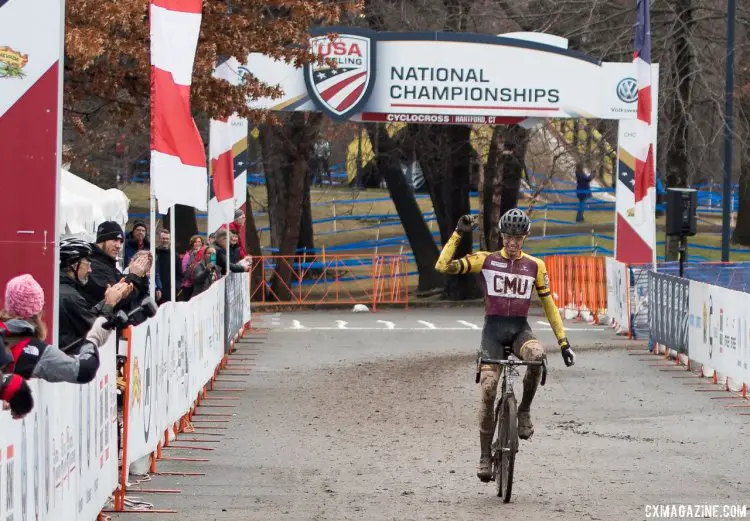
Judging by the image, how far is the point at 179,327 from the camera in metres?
13.2

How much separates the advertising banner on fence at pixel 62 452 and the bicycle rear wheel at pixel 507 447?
261 centimetres

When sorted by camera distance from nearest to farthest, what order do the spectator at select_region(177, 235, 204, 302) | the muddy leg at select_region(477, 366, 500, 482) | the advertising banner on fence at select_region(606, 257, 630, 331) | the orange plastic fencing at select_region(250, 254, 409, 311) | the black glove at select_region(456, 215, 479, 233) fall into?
the black glove at select_region(456, 215, 479, 233) < the muddy leg at select_region(477, 366, 500, 482) < the spectator at select_region(177, 235, 204, 302) < the advertising banner on fence at select_region(606, 257, 630, 331) < the orange plastic fencing at select_region(250, 254, 409, 311)

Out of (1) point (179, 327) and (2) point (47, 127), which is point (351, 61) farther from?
(2) point (47, 127)

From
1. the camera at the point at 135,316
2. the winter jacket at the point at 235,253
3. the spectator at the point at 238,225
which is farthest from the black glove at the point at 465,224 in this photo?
the spectator at the point at 238,225

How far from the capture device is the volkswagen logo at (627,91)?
92.0 ft

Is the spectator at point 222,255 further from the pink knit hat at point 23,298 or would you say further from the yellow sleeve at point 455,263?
the pink knit hat at point 23,298

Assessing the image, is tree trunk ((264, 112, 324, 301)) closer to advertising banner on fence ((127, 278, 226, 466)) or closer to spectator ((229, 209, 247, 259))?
spectator ((229, 209, 247, 259))

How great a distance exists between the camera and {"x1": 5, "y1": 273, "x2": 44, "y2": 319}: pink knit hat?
24.4ft

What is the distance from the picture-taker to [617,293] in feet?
87.6

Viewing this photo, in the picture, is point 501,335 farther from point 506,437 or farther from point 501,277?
point 506,437

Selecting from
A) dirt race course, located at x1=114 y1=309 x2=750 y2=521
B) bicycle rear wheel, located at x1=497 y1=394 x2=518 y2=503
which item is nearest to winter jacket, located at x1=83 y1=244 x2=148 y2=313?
dirt race course, located at x1=114 y1=309 x2=750 y2=521

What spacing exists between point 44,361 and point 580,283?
23.8 meters

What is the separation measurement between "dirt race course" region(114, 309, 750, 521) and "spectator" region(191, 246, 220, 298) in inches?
55.8

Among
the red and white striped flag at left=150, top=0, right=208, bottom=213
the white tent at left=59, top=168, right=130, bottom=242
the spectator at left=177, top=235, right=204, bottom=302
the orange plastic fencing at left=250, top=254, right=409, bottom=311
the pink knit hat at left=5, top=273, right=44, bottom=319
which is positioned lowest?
the orange plastic fencing at left=250, top=254, right=409, bottom=311
